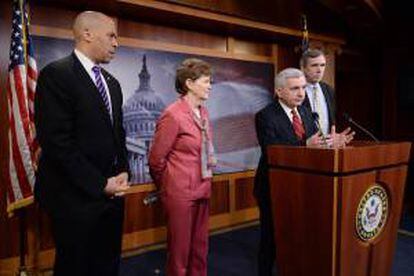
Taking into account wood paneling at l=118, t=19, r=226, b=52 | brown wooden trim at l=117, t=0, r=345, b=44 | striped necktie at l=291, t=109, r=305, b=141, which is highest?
brown wooden trim at l=117, t=0, r=345, b=44

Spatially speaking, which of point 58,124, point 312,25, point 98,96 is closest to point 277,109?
point 98,96

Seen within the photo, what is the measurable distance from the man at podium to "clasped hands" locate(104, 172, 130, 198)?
0.85 metres

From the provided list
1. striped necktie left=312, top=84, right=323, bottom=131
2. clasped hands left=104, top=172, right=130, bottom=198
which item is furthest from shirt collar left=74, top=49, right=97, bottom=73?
striped necktie left=312, top=84, right=323, bottom=131

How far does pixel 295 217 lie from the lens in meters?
2.04

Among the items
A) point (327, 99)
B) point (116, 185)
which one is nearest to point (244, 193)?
point (327, 99)

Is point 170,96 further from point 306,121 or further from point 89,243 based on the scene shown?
point 89,243

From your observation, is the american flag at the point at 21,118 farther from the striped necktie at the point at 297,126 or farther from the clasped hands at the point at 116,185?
the striped necktie at the point at 297,126

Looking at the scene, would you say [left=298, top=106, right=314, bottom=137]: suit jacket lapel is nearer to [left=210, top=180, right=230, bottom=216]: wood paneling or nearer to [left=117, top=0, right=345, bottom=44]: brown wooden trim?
[left=117, top=0, right=345, bottom=44]: brown wooden trim

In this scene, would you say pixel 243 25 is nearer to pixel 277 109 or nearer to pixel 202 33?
pixel 202 33

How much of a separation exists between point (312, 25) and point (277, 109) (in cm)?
316

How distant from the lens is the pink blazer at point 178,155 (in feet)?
7.63

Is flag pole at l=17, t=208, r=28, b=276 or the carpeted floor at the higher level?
flag pole at l=17, t=208, r=28, b=276

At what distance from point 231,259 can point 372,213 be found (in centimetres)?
170

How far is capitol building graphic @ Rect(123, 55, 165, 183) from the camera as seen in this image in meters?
3.79
